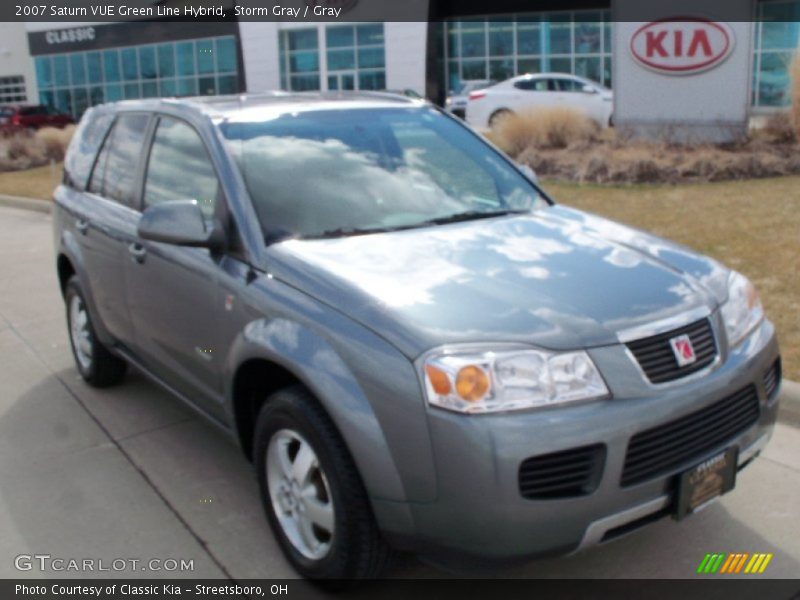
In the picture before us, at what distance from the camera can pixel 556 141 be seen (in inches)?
647

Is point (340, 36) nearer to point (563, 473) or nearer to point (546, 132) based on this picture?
point (546, 132)

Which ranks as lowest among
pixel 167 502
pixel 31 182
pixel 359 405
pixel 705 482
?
pixel 31 182

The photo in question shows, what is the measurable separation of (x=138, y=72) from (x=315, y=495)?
163ft

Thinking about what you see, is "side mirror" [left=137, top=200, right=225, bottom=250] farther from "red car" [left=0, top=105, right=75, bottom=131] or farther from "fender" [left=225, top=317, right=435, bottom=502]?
"red car" [left=0, top=105, right=75, bottom=131]

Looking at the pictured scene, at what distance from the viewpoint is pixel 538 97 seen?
24.0 m

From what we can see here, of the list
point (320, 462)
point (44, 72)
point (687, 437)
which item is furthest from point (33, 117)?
point (687, 437)

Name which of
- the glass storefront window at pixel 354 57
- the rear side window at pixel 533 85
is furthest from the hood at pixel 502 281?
the glass storefront window at pixel 354 57

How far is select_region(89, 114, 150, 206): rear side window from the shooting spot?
Result: 15.6ft

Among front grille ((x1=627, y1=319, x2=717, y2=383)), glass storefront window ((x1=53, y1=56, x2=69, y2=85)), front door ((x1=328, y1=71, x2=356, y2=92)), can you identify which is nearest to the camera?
front grille ((x1=627, y1=319, x2=717, y2=383))

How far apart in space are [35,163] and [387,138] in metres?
21.7

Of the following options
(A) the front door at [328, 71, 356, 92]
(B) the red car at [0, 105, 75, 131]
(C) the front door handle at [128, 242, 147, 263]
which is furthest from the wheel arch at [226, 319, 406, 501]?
(A) the front door at [328, 71, 356, 92]

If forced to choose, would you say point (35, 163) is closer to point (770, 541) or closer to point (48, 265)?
point (48, 265)

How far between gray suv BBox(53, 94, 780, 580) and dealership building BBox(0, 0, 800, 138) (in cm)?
2209

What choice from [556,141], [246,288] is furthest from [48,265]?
[556,141]
